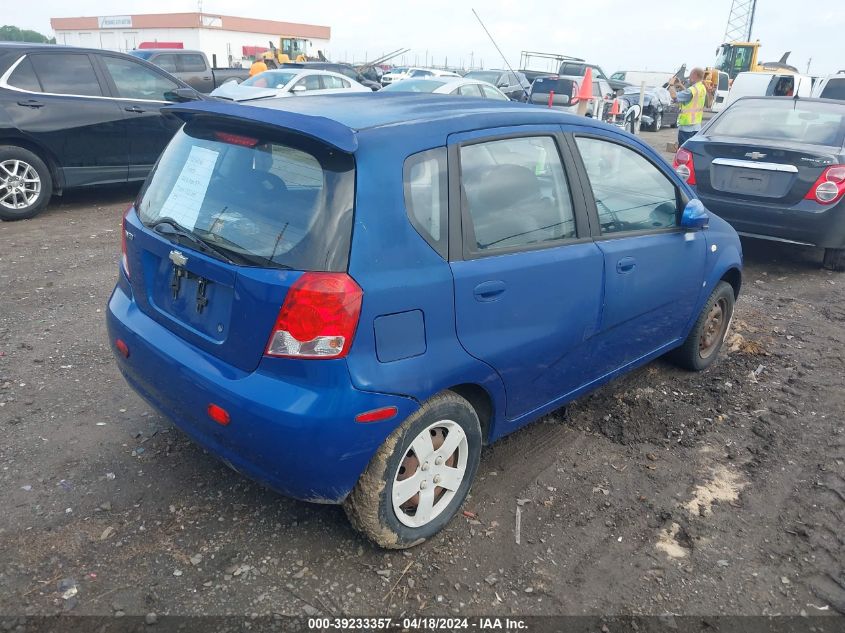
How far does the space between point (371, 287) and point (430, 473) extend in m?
0.90

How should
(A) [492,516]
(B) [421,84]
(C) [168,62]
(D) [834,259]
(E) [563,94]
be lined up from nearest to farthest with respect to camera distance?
(A) [492,516], (D) [834,259], (B) [421,84], (E) [563,94], (C) [168,62]

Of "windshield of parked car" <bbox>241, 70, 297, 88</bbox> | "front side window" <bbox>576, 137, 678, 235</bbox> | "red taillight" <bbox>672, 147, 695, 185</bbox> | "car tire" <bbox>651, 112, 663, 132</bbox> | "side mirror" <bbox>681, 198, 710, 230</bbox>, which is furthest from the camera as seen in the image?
"car tire" <bbox>651, 112, 663, 132</bbox>

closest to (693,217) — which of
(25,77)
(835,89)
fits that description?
(25,77)

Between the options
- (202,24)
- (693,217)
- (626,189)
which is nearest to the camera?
(626,189)

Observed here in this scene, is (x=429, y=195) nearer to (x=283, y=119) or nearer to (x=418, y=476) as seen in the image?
(x=283, y=119)

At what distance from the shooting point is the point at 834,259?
23.4 feet

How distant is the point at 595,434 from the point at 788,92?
19.7 metres

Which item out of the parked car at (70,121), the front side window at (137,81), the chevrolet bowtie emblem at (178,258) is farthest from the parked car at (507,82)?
the chevrolet bowtie emblem at (178,258)

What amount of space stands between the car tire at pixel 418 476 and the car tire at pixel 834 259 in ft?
19.4

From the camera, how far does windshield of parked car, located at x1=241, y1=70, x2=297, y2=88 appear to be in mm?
14688

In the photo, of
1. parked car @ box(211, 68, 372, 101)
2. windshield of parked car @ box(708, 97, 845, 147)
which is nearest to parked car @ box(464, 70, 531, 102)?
parked car @ box(211, 68, 372, 101)

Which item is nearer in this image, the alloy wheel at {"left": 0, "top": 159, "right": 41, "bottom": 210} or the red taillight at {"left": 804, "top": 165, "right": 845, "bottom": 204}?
the red taillight at {"left": 804, "top": 165, "right": 845, "bottom": 204}

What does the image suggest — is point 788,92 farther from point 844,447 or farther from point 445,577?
point 445,577

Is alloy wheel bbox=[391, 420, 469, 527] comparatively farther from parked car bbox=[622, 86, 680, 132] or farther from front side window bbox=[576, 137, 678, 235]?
parked car bbox=[622, 86, 680, 132]
